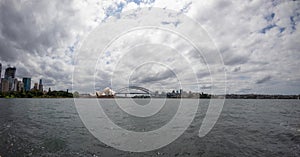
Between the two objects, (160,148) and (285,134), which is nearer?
(160,148)

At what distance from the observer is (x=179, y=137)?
1451cm

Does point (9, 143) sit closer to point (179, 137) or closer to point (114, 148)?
point (114, 148)

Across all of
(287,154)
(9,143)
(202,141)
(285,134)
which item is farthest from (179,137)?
(9,143)

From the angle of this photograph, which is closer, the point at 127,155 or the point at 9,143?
the point at 127,155

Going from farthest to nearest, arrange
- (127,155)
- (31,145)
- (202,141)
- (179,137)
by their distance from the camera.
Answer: (179,137) → (202,141) → (31,145) → (127,155)

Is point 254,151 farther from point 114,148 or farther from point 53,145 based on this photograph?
point 53,145

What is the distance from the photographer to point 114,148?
37.2 feet

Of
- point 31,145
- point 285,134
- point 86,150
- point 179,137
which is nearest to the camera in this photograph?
point 86,150

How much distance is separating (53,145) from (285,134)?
1887 cm

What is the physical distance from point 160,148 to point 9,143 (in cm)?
993

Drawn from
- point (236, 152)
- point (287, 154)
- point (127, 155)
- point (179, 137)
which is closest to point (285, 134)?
point (287, 154)

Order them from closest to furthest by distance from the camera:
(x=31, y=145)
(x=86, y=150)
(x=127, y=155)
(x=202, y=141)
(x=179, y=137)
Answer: (x=127, y=155) < (x=86, y=150) < (x=31, y=145) < (x=202, y=141) < (x=179, y=137)

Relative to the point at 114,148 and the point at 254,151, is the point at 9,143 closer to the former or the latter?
the point at 114,148

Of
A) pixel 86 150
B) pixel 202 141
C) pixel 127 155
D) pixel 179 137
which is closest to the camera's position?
pixel 127 155
